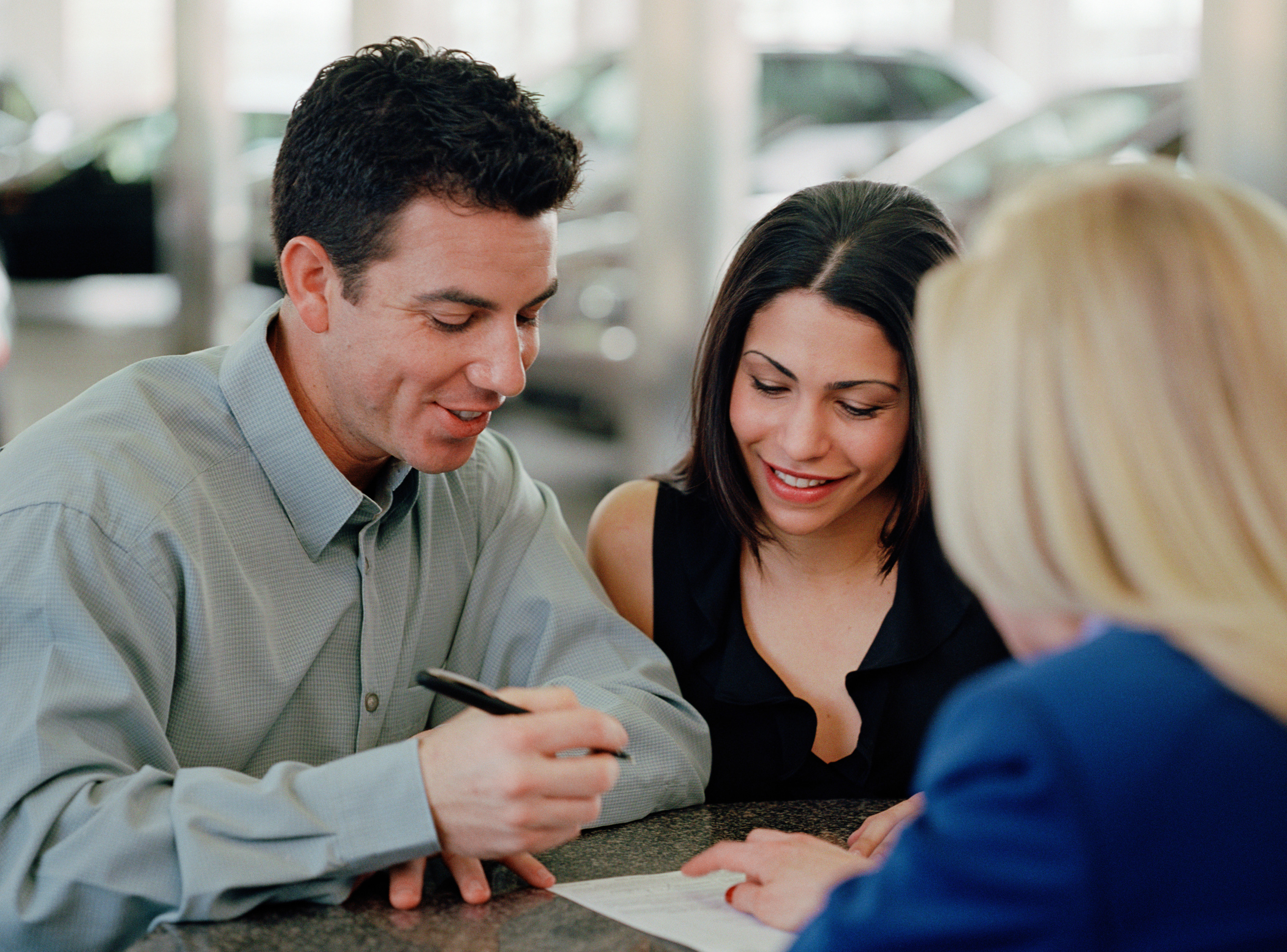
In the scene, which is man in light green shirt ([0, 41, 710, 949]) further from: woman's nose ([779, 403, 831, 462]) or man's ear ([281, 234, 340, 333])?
woman's nose ([779, 403, 831, 462])

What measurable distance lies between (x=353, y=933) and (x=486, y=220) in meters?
0.75

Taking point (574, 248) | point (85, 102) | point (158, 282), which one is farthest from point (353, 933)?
point (85, 102)

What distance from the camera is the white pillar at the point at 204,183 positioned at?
804 cm

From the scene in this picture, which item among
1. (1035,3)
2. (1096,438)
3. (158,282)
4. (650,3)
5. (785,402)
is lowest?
(158,282)

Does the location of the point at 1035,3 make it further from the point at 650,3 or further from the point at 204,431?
the point at 204,431

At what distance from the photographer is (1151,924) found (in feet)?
2.45

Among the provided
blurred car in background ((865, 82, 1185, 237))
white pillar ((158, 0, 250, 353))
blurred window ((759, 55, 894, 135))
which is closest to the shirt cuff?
blurred car in background ((865, 82, 1185, 237))

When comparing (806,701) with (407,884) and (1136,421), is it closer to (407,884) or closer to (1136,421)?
(407,884)

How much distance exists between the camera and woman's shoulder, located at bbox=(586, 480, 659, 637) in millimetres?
1981

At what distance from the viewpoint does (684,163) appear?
494cm

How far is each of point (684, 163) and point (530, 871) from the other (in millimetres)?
3975

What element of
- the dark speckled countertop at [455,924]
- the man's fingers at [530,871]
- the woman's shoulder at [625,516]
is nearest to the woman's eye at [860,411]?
the woman's shoulder at [625,516]

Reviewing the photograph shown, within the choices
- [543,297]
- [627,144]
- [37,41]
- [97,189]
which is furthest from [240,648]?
[37,41]

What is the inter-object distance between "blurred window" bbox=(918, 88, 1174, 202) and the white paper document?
4.21 m
